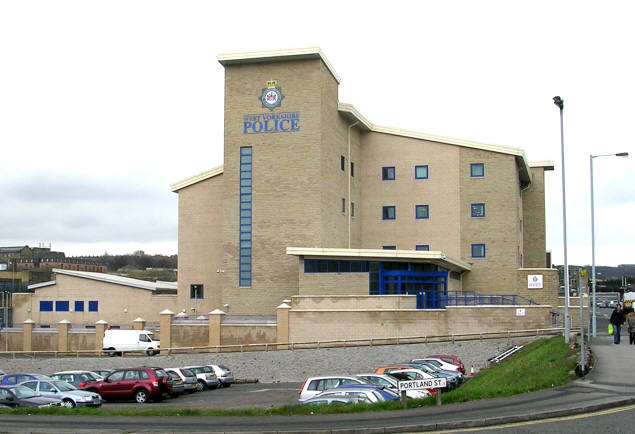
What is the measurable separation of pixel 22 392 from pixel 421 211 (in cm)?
3640

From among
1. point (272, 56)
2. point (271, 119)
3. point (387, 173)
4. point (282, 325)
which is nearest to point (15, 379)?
point (282, 325)

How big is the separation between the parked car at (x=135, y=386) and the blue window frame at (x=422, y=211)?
30.2m

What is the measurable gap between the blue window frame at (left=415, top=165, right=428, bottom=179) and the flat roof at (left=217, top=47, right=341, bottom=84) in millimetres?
10624

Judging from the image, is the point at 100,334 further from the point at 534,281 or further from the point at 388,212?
the point at 534,281

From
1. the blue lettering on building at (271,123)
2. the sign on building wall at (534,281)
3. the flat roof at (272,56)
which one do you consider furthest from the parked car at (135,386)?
the sign on building wall at (534,281)

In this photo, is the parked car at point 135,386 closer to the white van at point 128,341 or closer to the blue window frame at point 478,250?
the white van at point 128,341

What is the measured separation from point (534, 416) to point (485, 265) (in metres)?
39.2

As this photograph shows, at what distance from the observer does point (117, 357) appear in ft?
151

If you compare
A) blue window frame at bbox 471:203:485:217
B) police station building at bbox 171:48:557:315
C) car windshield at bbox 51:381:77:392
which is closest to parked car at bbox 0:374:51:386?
car windshield at bbox 51:381:77:392

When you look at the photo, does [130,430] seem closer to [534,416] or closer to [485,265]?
[534,416]

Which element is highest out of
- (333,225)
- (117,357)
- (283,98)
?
(283,98)

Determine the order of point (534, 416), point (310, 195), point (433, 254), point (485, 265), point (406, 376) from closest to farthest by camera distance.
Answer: point (534, 416) → point (406, 376) → point (433, 254) → point (310, 195) → point (485, 265)

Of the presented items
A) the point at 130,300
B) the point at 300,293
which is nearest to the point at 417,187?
the point at 300,293

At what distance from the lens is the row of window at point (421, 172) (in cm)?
5625
